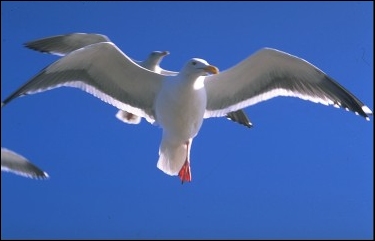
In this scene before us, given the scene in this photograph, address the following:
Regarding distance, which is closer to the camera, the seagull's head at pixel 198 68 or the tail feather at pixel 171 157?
the seagull's head at pixel 198 68

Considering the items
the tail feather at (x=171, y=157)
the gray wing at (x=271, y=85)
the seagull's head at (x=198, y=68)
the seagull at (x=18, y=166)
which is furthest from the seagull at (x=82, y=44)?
the seagull at (x=18, y=166)

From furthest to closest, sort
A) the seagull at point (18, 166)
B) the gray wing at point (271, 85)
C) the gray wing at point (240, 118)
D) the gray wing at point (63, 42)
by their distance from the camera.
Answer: the seagull at point (18, 166), the gray wing at point (63, 42), the gray wing at point (240, 118), the gray wing at point (271, 85)

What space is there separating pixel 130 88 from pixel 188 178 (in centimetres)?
58

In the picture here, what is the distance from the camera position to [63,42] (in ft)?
14.1

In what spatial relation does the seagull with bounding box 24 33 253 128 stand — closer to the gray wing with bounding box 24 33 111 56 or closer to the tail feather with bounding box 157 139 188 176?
the gray wing with bounding box 24 33 111 56

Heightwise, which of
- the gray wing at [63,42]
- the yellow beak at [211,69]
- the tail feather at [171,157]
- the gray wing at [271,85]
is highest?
the gray wing at [63,42]

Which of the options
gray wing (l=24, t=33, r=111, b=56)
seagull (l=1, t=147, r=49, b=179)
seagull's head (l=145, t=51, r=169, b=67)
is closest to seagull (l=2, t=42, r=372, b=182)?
gray wing (l=24, t=33, r=111, b=56)

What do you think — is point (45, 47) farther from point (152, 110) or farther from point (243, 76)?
point (243, 76)

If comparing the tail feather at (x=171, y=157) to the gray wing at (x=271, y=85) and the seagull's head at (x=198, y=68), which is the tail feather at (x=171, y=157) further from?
the seagull's head at (x=198, y=68)

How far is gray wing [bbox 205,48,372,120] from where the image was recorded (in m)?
3.00

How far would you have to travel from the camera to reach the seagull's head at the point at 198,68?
9.25 feet

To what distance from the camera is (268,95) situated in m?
3.17

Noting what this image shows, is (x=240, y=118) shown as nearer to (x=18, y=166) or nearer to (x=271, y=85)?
(x=271, y=85)

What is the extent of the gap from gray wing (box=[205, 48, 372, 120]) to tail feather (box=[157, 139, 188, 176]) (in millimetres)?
285
